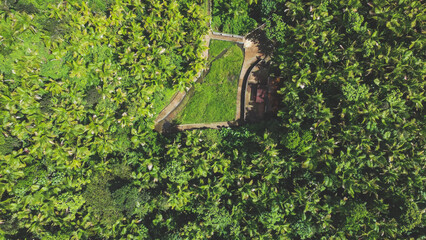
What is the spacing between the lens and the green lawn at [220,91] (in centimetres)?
1262

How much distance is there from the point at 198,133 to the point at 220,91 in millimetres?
2377

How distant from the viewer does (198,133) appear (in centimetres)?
1169

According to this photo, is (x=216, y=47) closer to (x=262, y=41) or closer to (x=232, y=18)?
(x=232, y=18)

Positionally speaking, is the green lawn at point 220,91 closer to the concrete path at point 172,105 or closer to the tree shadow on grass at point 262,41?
the concrete path at point 172,105

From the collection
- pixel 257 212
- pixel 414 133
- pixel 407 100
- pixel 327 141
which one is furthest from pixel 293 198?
pixel 407 100

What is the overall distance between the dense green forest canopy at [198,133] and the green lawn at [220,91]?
39.0 inches

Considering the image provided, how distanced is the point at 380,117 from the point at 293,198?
4.74 metres

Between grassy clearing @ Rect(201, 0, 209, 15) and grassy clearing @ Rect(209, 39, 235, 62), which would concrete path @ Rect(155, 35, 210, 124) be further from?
grassy clearing @ Rect(201, 0, 209, 15)

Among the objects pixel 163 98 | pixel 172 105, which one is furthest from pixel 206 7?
pixel 172 105

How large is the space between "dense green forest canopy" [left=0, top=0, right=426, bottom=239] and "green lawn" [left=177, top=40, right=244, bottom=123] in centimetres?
99

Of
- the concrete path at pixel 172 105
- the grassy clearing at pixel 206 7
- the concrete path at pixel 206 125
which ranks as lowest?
the concrete path at pixel 206 125

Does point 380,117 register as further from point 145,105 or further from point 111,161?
point 111,161

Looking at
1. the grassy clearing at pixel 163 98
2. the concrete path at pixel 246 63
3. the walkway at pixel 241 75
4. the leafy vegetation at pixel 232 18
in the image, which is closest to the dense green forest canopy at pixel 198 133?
the grassy clearing at pixel 163 98

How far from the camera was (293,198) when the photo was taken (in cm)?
1055
